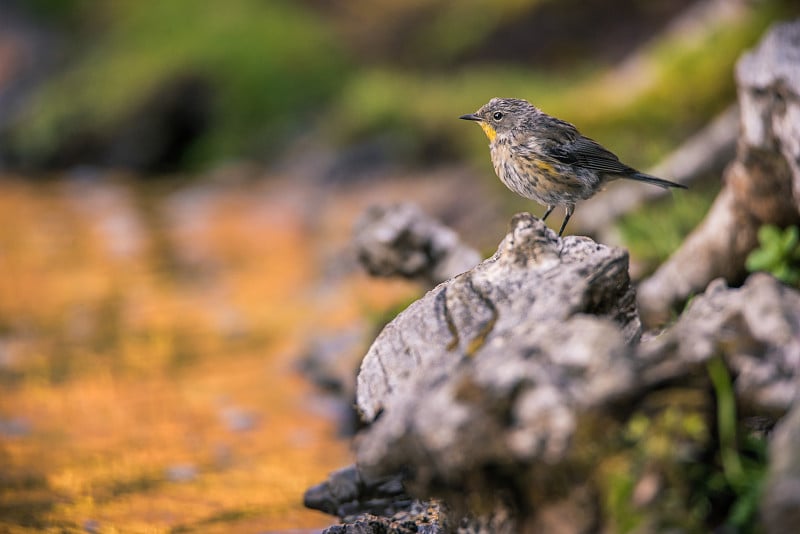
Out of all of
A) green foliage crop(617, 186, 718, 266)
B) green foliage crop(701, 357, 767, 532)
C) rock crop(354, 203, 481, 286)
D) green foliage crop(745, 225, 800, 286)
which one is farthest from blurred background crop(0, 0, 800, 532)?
green foliage crop(701, 357, 767, 532)

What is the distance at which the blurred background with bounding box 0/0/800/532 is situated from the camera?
4.96 metres

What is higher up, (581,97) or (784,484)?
(581,97)

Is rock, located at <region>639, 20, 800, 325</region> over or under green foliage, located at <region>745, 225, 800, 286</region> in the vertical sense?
over

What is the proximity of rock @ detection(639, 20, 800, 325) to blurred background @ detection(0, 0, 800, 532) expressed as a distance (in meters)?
0.76

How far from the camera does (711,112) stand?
810cm

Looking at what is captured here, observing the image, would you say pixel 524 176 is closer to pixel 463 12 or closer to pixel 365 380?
pixel 365 380

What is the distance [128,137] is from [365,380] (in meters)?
12.1

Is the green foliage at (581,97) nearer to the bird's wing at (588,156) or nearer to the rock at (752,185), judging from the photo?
the rock at (752,185)

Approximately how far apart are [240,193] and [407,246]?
7.62m

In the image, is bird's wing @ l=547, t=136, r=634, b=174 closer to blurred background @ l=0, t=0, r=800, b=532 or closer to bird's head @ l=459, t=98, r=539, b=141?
bird's head @ l=459, t=98, r=539, b=141

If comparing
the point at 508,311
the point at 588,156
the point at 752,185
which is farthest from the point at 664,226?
the point at 508,311

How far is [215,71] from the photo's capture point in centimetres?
1473

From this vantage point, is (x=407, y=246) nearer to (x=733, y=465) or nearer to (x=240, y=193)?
(x=733, y=465)

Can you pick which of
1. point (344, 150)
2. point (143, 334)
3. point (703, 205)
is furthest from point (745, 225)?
point (344, 150)
